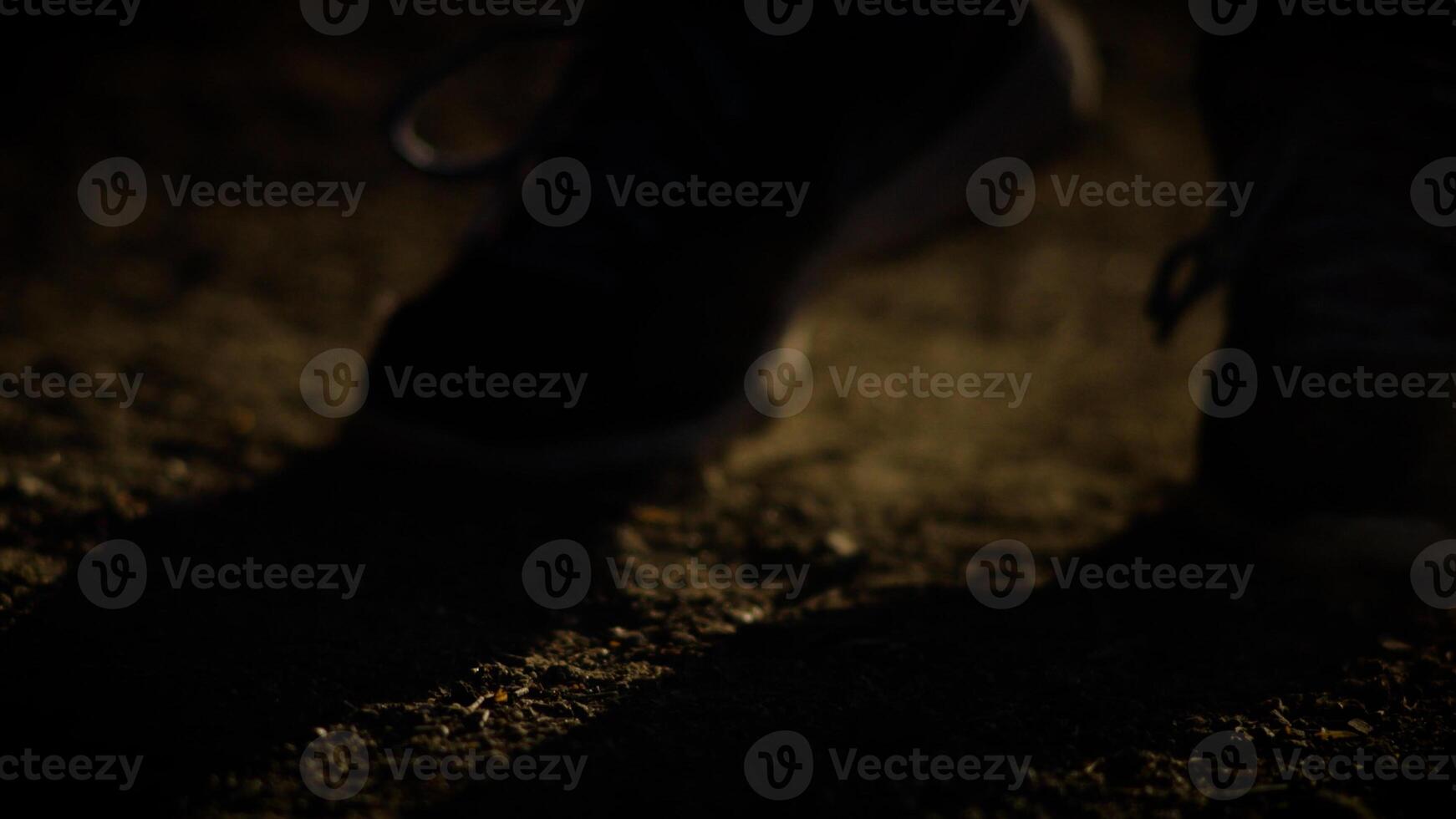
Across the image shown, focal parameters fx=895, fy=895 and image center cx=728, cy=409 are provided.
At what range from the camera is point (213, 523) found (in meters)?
0.78

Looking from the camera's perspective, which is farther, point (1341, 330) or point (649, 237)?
point (649, 237)

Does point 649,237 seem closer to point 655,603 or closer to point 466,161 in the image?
point 466,161

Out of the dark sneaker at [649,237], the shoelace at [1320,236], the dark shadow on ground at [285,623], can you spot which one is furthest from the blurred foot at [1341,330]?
the dark shadow on ground at [285,623]

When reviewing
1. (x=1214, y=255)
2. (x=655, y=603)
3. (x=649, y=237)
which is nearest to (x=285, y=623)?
(x=655, y=603)

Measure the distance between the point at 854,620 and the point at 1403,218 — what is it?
60 cm

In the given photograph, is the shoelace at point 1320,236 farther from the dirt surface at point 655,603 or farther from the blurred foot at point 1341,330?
the dirt surface at point 655,603

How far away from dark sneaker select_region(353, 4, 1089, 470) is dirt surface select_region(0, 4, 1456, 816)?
3.0 inches

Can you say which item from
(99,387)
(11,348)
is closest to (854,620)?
(99,387)

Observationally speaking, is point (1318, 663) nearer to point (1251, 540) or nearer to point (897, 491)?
point (1251, 540)

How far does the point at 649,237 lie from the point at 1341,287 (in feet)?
2.06

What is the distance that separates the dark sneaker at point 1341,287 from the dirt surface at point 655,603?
0.27 feet

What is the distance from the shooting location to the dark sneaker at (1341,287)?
759mm

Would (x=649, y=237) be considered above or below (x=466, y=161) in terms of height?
below

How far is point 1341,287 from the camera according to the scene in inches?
30.7
